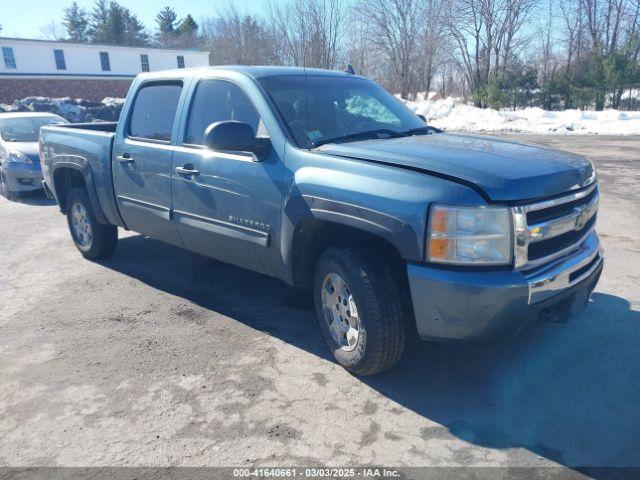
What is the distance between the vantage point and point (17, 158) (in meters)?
9.77

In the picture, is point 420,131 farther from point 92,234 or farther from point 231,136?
point 92,234

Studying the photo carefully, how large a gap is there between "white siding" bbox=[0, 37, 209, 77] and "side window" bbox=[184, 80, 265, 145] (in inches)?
1643

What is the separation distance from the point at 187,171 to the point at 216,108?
552mm

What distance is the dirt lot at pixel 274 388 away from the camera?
2.75 m

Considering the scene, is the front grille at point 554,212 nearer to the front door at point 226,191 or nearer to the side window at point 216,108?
the front door at point 226,191

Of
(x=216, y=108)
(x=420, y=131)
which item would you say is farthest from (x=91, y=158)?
(x=420, y=131)

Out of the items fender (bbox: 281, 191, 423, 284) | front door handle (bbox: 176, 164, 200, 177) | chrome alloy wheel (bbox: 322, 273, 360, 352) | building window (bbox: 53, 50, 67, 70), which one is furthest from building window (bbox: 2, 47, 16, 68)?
chrome alloy wheel (bbox: 322, 273, 360, 352)

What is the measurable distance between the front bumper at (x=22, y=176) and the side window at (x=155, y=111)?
5833 millimetres

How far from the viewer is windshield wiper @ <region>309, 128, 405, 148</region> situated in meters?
3.65

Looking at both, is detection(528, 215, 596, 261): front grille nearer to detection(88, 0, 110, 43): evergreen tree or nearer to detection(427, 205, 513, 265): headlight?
detection(427, 205, 513, 265): headlight

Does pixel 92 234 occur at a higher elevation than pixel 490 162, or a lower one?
lower

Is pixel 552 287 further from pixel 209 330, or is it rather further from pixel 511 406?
pixel 209 330

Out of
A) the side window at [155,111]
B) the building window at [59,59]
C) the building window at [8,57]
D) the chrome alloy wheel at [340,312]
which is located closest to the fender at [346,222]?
the chrome alloy wheel at [340,312]

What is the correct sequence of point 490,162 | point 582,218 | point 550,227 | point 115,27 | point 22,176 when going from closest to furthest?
point 550,227
point 490,162
point 582,218
point 22,176
point 115,27
